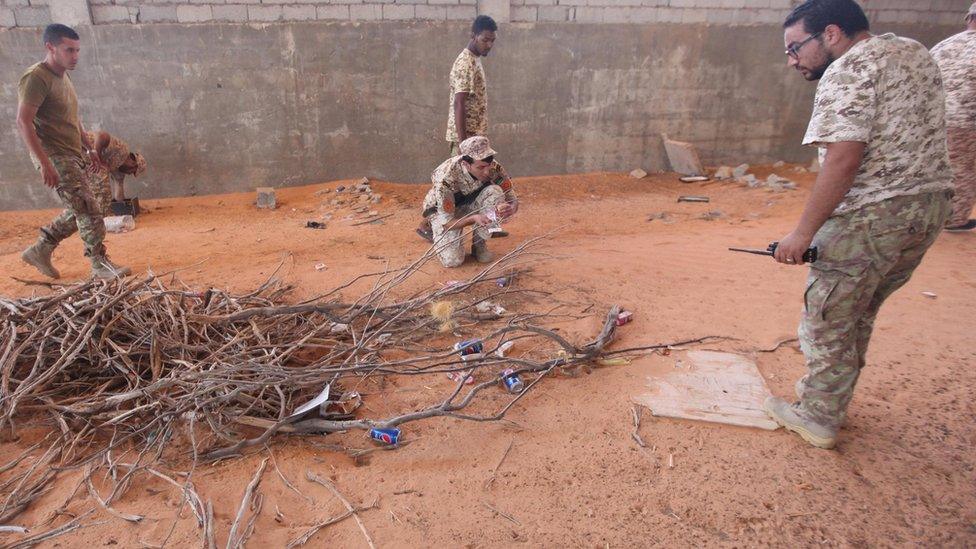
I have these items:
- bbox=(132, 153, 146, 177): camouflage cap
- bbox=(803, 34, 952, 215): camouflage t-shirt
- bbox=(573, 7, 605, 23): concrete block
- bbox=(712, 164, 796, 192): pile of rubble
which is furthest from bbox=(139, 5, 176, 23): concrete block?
bbox=(712, 164, 796, 192): pile of rubble

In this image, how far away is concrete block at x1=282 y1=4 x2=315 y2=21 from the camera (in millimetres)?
6438

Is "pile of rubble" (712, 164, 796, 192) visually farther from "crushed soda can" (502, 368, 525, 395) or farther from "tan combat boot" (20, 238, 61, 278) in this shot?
"tan combat boot" (20, 238, 61, 278)

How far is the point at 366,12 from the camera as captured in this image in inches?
260

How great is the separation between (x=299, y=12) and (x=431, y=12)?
154 cm

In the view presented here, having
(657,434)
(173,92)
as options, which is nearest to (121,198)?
Result: (173,92)

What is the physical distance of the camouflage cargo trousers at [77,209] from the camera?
3.99 meters

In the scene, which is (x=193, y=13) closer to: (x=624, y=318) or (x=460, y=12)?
(x=460, y=12)

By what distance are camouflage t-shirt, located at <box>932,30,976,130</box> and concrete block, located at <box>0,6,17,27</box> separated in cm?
871

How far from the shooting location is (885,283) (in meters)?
2.16

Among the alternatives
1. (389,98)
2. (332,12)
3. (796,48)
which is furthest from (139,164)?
(796,48)

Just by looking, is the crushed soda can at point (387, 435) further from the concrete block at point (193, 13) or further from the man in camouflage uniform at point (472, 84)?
the concrete block at point (193, 13)

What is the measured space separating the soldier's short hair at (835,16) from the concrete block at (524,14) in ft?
18.2

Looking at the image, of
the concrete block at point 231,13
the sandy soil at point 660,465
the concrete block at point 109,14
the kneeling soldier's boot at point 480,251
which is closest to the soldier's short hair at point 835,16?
the sandy soil at point 660,465

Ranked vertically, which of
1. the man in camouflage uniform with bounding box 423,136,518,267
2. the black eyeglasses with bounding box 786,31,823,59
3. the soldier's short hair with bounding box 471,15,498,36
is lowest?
the man in camouflage uniform with bounding box 423,136,518,267
